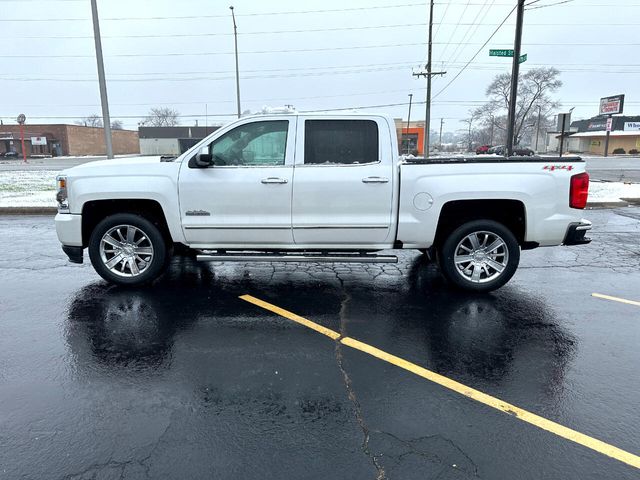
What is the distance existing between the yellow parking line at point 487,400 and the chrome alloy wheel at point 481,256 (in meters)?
1.96

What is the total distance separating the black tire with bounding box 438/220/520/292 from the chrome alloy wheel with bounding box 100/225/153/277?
11.6ft

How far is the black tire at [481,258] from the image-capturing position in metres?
5.36

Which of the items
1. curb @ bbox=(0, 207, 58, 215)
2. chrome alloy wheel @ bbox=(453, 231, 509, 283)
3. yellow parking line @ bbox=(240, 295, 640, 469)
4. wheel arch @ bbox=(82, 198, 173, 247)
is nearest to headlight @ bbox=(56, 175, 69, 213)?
wheel arch @ bbox=(82, 198, 173, 247)

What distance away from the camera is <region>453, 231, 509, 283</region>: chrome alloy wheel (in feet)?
17.8

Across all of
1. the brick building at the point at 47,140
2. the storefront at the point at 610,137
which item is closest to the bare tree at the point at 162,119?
the brick building at the point at 47,140

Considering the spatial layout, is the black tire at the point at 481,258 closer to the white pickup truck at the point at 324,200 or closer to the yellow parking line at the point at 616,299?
the white pickup truck at the point at 324,200

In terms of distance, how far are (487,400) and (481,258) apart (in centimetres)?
251

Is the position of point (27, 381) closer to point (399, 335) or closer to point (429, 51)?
point (399, 335)

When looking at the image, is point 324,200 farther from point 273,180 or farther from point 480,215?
point 480,215

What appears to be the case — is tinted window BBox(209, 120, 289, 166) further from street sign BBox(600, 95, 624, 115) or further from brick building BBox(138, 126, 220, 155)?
street sign BBox(600, 95, 624, 115)

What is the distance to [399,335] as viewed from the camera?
436 cm

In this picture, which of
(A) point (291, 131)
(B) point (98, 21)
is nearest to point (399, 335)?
(A) point (291, 131)

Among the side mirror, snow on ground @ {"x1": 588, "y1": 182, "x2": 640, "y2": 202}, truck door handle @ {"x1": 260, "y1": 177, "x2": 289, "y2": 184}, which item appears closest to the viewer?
the side mirror

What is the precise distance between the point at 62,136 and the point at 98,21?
62944 millimetres
